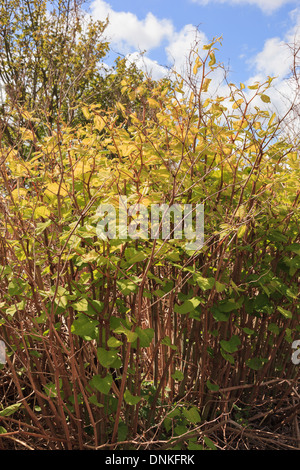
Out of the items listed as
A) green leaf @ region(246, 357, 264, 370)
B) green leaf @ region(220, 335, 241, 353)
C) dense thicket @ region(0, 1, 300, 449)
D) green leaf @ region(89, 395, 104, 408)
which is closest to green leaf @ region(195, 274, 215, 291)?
dense thicket @ region(0, 1, 300, 449)

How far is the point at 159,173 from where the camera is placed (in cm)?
165

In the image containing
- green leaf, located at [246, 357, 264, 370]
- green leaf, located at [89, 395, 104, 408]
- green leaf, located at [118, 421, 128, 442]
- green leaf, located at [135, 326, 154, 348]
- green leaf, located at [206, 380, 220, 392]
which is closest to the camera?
green leaf, located at [135, 326, 154, 348]

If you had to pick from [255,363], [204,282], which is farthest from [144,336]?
[255,363]

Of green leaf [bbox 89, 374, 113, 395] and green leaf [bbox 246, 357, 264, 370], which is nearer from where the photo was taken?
green leaf [bbox 89, 374, 113, 395]

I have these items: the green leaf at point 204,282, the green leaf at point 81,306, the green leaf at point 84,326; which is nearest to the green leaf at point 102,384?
the green leaf at point 84,326

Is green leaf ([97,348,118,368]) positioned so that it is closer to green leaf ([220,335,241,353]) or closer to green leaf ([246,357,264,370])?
green leaf ([220,335,241,353])

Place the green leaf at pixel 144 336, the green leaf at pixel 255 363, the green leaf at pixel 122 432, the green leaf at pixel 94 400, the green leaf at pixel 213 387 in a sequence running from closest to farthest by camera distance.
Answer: the green leaf at pixel 144 336 < the green leaf at pixel 94 400 < the green leaf at pixel 122 432 < the green leaf at pixel 213 387 < the green leaf at pixel 255 363

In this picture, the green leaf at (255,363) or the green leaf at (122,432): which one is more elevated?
the green leaf at (255,363)

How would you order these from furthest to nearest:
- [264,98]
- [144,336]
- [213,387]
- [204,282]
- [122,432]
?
1. [213,387]
2. [122,432]
3. [264,98]
4. [204,282]
5. [144,336]

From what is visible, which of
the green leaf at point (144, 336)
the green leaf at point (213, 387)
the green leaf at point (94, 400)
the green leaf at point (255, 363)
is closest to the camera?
the green leaf at point (144, 336)

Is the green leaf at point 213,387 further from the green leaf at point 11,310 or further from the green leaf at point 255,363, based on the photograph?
the green leaf at point 11,310

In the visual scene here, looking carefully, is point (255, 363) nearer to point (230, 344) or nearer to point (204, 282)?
point (230, 344)
